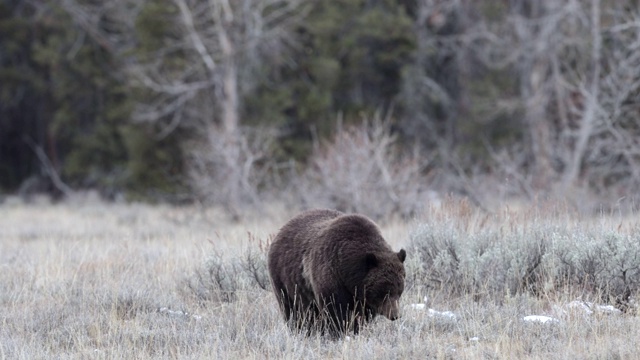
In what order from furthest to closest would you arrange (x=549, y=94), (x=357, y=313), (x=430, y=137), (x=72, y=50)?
(x=72, y=50)
(x=430, y=137)
(x=549, y=94)
(x=357, y=313)

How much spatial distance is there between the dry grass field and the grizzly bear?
189mm

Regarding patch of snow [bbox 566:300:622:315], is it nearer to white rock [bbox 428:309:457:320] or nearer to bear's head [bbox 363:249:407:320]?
white rock [bbox 428:309:457:320]

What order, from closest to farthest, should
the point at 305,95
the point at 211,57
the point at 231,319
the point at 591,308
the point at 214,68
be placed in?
the point at 591,308 → the point at 231,319 → the point at 214,68 → the point at 211,57 → the point at 305,95

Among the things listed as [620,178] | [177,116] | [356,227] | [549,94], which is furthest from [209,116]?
[356,227]

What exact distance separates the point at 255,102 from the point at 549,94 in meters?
9.35

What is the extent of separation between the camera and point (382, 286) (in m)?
7.07

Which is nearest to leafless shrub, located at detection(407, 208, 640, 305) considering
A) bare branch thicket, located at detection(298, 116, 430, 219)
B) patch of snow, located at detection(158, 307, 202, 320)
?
patch of snow, located at detection(158, 307, 202, 320)

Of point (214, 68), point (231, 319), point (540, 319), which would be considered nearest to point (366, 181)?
point (231, 319)

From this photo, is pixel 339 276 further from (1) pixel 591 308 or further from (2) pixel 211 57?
(2) pixel 211 57

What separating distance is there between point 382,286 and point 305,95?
80.3 ft

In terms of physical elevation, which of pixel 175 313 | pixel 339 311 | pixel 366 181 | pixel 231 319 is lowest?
pixel 366 181

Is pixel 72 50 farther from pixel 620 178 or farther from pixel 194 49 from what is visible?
pixel 620 178

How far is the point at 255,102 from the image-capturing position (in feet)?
97.9

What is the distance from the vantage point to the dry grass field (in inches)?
279
